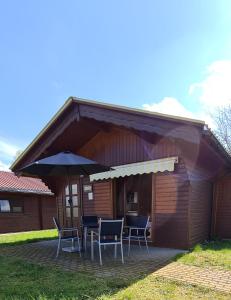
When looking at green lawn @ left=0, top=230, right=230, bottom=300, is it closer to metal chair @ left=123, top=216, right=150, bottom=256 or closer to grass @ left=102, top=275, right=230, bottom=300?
grass @ left=102, top=275, right=230, bottom=300

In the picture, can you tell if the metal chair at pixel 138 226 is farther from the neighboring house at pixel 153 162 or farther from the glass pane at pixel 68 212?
the glass pane at pixel 68 212

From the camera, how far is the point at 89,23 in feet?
38.9

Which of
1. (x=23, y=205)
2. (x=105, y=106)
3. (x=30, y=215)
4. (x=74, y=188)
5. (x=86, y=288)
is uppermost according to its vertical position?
(x=105, y=106)

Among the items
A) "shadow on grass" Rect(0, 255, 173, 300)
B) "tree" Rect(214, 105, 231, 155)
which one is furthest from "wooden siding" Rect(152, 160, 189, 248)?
"tree" Rect(214, 105, 231, 155)

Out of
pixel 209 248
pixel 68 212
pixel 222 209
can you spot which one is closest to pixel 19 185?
pixel 68 212

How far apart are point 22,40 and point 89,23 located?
3335 mm

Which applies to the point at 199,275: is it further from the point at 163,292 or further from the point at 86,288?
the point at 86,288

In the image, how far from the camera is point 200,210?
9.30 m

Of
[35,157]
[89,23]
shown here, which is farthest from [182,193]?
[89,23]

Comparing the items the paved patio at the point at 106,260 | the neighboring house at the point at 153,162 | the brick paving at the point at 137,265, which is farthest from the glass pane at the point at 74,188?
Answer: the brick paving at the point at 137,265

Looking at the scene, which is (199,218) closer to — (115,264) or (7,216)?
(115,264)

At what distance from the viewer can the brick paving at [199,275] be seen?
4965 mm

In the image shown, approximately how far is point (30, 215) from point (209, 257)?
17330mm

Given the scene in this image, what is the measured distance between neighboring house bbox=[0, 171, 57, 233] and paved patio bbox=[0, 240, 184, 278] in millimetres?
11966
